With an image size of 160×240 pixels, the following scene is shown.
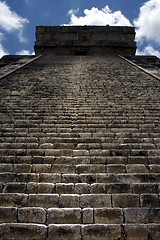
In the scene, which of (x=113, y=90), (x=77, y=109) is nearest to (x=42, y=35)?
(x=113, y=90)

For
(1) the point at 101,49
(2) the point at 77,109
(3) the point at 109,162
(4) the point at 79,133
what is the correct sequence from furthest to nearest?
(1) the point at 101,49 → (2) the point at 77,109 → (4) the point at 79,133 → (3) the point at 109,162

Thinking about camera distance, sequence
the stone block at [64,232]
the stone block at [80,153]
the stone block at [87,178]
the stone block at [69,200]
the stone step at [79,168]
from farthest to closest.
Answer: the stone block at [80,153] → the stone step at [79,168] → the stone block at [87,178] → the stone block at [69,200] → the stone block at [64,232]

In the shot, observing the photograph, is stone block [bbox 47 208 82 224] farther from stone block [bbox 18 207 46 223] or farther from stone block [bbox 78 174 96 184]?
stone block [bbox 78 174 96 184]

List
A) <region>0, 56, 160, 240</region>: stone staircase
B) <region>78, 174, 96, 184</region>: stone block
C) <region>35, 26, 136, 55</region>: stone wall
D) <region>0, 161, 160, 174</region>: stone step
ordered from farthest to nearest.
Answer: <region>35, 26, 136, 55</region>: stone wall < <region>0, 161, 160, 174</region>: stone step < <region>78, 174, 96, 184</region>: stone block < <region>0, 56, 160, 240</region>: stone staircase

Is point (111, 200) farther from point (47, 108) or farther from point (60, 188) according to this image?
point (47, 108)

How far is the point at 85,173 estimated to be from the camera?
244cm

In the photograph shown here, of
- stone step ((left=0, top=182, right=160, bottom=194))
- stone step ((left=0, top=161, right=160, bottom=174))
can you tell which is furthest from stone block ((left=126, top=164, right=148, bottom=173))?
stone step ((left=0, top=182, right=160, bottom=194))

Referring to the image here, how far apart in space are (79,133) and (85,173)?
1034 mm

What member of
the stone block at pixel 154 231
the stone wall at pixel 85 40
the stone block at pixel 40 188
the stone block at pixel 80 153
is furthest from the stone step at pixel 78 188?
the stone wall at pixel 85 40

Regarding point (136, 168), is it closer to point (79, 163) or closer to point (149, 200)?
point (149, 200)

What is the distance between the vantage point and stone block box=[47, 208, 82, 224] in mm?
1868

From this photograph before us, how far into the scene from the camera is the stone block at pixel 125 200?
2.04 meters

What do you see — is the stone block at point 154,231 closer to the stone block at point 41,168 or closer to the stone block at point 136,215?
the stone block at point 136,215

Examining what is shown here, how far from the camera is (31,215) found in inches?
75.2
